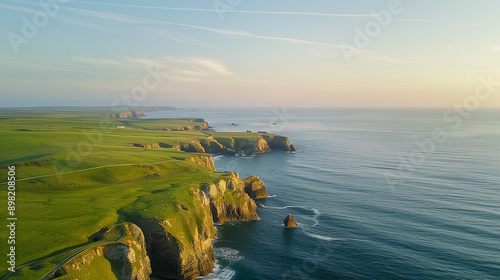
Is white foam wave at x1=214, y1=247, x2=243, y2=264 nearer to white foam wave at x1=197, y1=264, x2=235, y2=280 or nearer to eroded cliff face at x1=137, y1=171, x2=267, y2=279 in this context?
eroded cliff face at x1=137, y1=171, x2=267, y2=279

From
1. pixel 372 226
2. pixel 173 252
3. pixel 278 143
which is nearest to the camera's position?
pixel 173 252

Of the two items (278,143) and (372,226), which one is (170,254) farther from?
(278,143)

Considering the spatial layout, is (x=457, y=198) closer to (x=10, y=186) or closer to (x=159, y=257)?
(x=159, y=257)

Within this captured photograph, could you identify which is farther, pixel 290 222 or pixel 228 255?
pixel 290 222

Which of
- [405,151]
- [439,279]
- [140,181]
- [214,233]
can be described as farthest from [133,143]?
[405,151]

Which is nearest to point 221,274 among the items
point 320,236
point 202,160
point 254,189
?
point 320,236

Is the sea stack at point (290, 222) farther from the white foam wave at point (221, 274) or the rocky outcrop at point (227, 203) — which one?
the white foam wave at point (221, 274)

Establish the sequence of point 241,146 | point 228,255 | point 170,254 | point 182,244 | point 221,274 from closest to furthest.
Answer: point 170,254, point 182,244, point 221,274, point 228,255, point 241,146

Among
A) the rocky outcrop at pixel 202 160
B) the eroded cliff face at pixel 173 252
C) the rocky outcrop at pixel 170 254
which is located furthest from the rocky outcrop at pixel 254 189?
the rocky outcrop at pixel 170 254

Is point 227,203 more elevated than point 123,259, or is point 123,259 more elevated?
point 123,259
